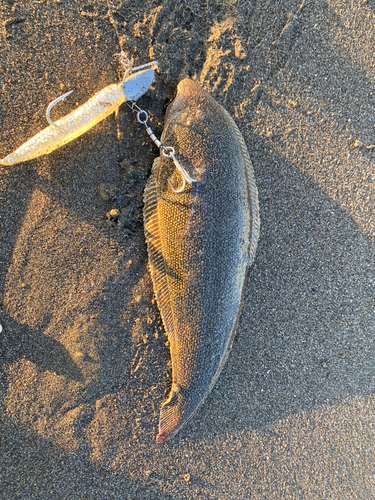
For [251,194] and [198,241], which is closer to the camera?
[198,241]

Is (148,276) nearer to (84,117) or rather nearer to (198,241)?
(198,241)

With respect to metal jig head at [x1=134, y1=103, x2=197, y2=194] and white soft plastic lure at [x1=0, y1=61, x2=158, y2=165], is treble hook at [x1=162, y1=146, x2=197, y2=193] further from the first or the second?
white soft plastic lure at [x1=0, y1=61, x2=158, y2=165]

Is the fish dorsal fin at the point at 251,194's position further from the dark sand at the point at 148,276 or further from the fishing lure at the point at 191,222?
the dark sand at the point at 148,276

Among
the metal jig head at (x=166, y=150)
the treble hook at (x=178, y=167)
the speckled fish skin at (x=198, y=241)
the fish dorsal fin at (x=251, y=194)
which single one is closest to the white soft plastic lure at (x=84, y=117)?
the metal jig head at (x=166, y=150)

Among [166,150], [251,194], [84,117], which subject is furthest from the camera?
[251,194]

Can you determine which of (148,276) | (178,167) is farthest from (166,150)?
(148,276)

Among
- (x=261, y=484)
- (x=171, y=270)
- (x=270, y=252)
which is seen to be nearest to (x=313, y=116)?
(x=270, y=252)
